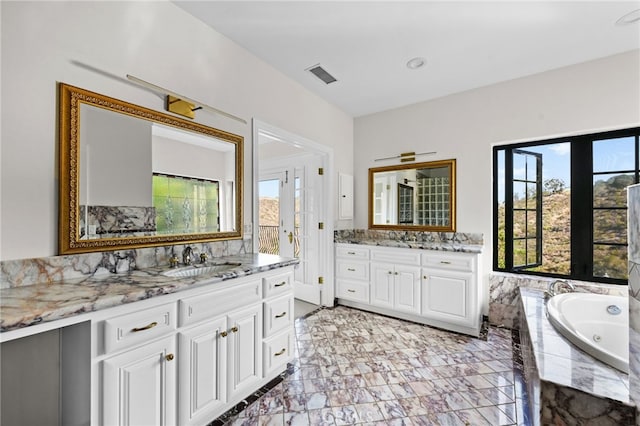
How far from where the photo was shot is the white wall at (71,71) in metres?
1.27

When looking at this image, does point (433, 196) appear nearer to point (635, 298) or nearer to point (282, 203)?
point (282, 203)

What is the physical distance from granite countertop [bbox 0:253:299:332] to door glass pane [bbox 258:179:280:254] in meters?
2.84

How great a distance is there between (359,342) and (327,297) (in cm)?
102

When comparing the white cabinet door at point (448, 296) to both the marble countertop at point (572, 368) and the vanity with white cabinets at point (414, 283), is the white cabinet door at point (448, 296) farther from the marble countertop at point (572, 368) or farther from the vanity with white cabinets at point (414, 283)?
the marble countertop at point (572, 368)

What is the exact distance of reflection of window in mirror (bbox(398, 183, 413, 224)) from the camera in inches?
142

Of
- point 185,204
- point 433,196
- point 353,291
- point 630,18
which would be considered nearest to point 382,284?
point 353,291

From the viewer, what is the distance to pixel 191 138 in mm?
2035

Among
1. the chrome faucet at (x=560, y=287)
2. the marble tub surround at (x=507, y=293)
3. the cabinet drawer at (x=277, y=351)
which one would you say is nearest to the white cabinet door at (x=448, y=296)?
the marble tub surround at (x=507, y=293)

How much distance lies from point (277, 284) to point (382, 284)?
1659mm

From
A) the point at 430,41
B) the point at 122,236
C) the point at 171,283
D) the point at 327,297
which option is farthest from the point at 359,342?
the point at 430,41

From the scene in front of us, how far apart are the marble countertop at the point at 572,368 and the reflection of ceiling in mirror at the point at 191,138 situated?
2396 mm

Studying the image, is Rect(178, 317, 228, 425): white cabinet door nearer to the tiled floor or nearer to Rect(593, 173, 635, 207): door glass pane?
the tiled floor

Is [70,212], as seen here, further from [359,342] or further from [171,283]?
[359,342]

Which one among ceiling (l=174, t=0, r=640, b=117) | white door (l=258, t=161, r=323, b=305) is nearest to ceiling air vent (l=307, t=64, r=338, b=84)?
ceiling (l=174, t=0, r=640, b=117)
